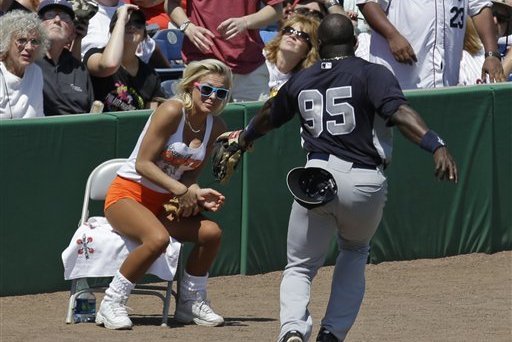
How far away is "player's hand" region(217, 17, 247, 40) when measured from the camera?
9.74 metres

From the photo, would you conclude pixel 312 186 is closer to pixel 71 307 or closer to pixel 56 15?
pixel 71 307

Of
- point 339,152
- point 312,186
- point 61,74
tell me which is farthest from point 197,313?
point 61,74

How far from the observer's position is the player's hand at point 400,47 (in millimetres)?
9648

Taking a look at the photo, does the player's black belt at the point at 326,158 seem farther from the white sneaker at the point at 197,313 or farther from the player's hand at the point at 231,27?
the player's hand at the point at 231,27

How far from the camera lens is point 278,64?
966 cm

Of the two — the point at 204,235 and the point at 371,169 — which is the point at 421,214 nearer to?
the point at 204,235

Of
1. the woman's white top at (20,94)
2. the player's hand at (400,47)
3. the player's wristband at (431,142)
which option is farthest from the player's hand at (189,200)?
the player's hand at (400,47)

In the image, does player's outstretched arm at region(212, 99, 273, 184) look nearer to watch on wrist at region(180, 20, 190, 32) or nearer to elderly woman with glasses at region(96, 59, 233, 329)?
elderly woman with glasses at region(96, 59, 233, 329)

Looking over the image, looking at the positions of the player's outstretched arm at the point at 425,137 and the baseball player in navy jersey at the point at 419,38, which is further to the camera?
the baseball player in navy jersey at the point at 419,38

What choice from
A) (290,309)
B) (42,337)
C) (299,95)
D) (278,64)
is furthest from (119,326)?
(278,64)

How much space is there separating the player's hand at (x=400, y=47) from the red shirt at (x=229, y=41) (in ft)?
3.18

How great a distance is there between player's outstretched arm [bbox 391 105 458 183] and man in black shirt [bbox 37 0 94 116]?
3079 mm

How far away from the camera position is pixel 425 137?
638 cm

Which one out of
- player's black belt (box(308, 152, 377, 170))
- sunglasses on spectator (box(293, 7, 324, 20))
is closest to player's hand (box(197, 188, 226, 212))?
player's black belt (box(308, 152, 377, 170))
